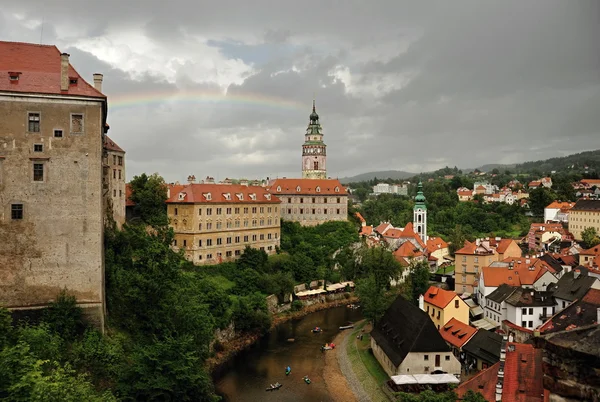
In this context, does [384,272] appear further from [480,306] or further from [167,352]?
[167,352]

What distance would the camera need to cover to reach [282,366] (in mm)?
33812

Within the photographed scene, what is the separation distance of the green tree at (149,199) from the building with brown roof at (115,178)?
746cm

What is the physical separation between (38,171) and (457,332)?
28158 mm

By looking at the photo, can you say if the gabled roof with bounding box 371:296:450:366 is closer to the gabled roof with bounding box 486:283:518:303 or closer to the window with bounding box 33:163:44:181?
the gabled roof with bounding box 486:283:518:303

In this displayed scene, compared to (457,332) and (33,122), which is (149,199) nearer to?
(33,122)

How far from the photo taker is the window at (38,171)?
2303 cm

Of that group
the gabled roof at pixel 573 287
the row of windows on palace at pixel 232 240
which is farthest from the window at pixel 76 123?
the gabled roof at pixel 573 287

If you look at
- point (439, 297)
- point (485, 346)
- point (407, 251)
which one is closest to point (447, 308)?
point (439, 297)

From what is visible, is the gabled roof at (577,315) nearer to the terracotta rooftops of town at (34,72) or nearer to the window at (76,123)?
the window at (76,123)

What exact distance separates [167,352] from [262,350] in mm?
15526

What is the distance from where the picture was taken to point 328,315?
4784 cm

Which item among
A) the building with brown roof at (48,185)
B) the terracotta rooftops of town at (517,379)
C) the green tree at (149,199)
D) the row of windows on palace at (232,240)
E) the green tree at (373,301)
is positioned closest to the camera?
the terracotta rooftops of town at (517,379)

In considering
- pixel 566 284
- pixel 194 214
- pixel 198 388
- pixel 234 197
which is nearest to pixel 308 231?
pixel 234 197

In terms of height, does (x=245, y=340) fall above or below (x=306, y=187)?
below
